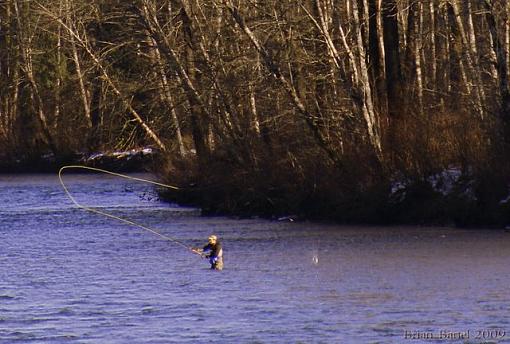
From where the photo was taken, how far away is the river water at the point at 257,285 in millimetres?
15609

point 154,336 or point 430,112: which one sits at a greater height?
point 430,112

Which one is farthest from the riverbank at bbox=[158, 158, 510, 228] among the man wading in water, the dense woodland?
the man wading in water

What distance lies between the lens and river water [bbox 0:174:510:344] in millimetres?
15609

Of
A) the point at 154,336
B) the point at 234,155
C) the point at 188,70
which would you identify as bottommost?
the point at 154,336

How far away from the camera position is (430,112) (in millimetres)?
30031

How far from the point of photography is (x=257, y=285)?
19.5m

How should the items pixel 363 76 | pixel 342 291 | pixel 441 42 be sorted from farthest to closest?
pixel 441 42 → pixel 363 76 → pixel 342 291

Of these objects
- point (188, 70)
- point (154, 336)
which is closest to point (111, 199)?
point (188, 70)

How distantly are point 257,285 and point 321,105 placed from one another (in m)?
11.8

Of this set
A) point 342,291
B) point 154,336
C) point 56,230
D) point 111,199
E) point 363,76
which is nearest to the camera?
point 154,336

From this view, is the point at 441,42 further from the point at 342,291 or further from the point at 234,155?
the point at 342,291

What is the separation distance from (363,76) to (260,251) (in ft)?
20.1

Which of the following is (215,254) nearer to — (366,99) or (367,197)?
(367,197)

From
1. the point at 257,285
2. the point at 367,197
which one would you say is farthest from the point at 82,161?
the point at 257,285
